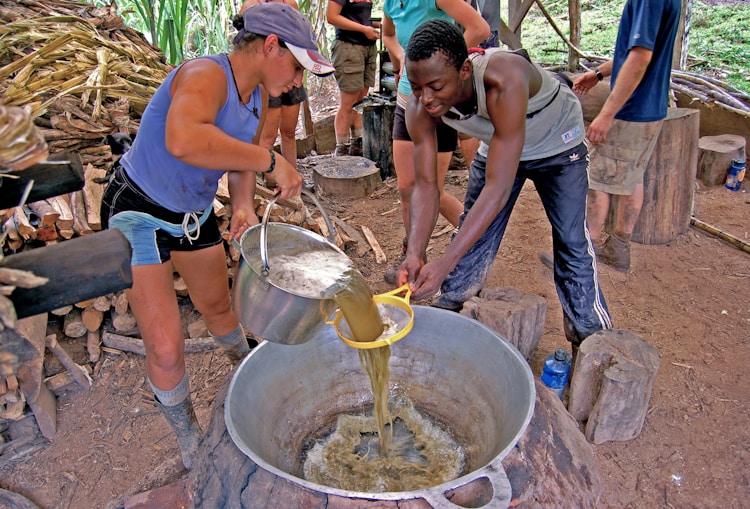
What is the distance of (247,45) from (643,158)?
8.72 ft

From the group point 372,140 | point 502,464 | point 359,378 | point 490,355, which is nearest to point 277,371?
point 359,378

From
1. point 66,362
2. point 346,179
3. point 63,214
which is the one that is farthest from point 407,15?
point 66,362

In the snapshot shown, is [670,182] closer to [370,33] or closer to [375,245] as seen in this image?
[375,245]

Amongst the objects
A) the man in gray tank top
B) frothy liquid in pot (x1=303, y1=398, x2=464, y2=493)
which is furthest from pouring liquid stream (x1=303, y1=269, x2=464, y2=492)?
the man in gray tank top

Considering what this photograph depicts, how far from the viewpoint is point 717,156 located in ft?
14.9

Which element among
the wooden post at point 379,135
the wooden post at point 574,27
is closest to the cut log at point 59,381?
the wooden post at point 379,135

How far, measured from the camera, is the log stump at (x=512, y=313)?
2.43 meters

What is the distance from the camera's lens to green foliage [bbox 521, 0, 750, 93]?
725 centimetres

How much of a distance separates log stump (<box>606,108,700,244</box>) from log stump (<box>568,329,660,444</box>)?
5.30 feet

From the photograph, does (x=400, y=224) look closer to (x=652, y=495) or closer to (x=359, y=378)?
(x=359, y=378)

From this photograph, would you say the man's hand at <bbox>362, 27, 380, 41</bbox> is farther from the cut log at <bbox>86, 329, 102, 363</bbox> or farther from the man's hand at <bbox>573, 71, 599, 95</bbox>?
the cut log at <bbox>86, 329, 102, 363</bbox>

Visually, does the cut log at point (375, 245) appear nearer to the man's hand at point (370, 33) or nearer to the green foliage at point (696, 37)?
the man's hand at point (370, 33)

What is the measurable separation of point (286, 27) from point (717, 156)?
4188 mm

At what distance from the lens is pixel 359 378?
219 cm
